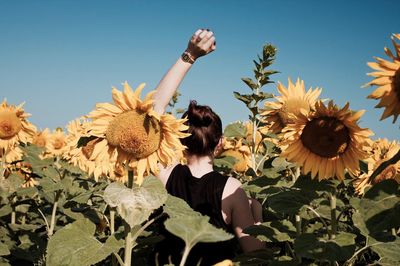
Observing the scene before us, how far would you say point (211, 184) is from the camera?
3.15 m

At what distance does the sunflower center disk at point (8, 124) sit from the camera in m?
4.58

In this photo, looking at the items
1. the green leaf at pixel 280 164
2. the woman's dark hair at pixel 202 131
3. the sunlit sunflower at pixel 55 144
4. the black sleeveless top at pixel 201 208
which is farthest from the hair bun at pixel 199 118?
the sunlit sunflower at pixel 55 144

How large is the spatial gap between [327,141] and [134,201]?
1327mm

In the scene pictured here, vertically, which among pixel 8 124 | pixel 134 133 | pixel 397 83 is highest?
pixel 8 124

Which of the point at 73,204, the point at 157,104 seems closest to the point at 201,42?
the point at 157,104

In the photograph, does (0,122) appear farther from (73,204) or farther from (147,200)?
(147,200)

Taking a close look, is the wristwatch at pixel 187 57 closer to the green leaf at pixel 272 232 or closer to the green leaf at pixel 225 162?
the green leaf at pixel 272 232

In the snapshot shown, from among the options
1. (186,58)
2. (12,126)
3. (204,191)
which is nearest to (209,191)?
(204,191)

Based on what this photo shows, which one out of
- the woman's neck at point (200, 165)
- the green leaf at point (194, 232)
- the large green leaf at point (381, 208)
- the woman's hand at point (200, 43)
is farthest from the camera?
the woman's neck at point (200, 165)

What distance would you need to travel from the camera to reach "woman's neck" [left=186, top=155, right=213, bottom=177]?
3.35m

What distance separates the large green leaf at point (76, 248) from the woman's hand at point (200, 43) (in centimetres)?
Result: 124

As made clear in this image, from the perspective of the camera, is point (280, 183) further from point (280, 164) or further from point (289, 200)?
point (289, 200)

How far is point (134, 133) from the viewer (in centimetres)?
228

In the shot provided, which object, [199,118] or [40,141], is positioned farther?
[40,141]
